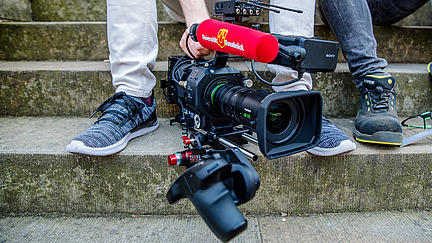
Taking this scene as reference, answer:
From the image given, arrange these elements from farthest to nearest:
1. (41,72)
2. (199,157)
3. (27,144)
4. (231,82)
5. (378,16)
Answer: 1. (378,16)
2. (41,72)
3. (27,144)
4. (231,82)
5. (199,157)

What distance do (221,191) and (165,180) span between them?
48 centimetres

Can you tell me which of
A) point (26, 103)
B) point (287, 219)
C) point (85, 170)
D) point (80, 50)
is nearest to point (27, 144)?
point (85, 170)

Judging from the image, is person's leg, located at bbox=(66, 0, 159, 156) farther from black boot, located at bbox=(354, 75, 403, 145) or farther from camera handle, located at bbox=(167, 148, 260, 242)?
black boot, located at bbox=(354, 75, 403, 145)

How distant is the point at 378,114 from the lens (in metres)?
1.13

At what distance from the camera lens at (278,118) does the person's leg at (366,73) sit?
0.45 meters

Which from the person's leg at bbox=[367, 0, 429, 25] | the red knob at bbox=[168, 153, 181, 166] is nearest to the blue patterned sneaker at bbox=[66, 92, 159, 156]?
the red knob at bbox=[168, 153, 181, 166]

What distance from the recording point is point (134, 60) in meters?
1.16

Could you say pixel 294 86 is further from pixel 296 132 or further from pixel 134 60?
pixel 134 60

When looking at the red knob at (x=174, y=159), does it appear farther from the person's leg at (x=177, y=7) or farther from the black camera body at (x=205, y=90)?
the person's leg at (x=177, y=7)

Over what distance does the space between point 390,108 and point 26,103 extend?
1.44 m

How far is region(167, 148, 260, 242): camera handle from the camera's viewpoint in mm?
562

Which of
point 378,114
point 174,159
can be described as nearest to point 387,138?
point 378,114

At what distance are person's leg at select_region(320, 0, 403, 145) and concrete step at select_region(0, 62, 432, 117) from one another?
177 millimetres

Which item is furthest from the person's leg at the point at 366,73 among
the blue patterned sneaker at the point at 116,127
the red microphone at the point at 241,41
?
the blue patterned sneaker at the point at 116,127
